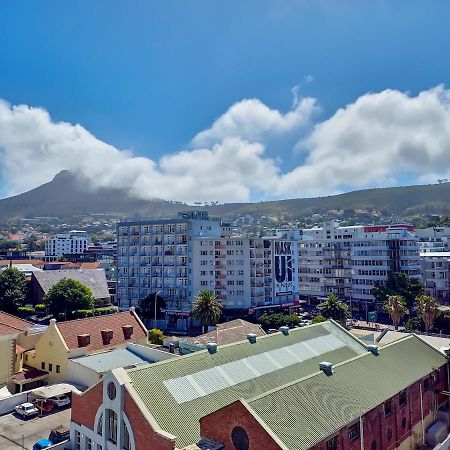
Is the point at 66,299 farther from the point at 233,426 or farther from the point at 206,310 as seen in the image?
the point at 233,426

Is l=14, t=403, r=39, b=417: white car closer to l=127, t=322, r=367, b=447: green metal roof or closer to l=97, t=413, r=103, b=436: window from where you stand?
l=97, t=413, r=103, b=436: window

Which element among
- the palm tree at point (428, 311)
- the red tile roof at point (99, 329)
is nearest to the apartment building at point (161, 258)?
the red tile roof at point (99, 329)

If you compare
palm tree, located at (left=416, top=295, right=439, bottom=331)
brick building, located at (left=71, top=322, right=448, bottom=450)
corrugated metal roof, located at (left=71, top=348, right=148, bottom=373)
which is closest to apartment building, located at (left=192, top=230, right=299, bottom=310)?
palm tree, located at (left=416, top=295, right=439, bottom=331)

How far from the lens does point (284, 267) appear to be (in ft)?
368

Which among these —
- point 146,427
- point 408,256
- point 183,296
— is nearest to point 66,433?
point 146,427

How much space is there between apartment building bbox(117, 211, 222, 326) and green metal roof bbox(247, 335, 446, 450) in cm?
6817

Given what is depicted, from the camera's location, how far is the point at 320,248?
12606cm

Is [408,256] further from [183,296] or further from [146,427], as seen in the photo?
[146,427]

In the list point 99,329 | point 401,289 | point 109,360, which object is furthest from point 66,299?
point 401,289

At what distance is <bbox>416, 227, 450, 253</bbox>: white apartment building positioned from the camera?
141163mm

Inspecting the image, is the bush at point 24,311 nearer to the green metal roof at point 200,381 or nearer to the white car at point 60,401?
the white car at point 60,401

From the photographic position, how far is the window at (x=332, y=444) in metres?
25.5

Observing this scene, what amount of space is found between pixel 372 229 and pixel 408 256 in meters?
14.5

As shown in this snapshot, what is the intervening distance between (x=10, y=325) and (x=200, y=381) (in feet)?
122
